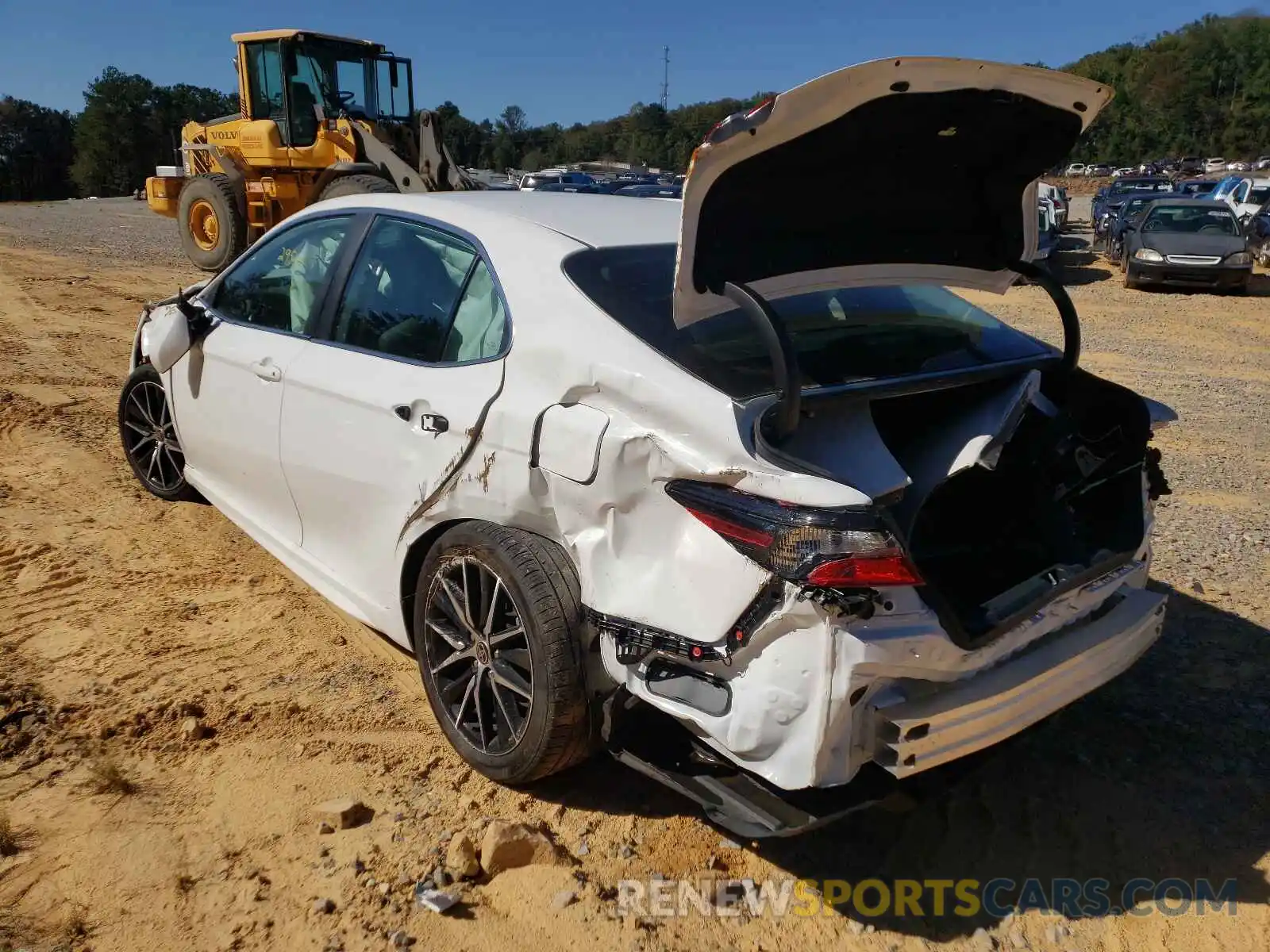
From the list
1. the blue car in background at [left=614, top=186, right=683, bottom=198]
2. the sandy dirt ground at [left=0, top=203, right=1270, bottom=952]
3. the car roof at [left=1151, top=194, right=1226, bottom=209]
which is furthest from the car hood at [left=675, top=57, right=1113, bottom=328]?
the blue car in background at [left=614, top=186, right=683, bottom=198]

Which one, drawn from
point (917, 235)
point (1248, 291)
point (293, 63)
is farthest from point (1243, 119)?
point (917, 235)

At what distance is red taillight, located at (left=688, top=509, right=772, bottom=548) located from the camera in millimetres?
2277

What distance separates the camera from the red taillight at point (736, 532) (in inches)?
89.7

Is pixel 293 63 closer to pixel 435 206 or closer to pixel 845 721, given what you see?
pixel 435 206

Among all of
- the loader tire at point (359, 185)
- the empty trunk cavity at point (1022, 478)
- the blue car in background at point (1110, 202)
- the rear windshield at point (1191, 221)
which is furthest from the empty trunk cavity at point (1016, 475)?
the blue car in background at point (1110, 202)

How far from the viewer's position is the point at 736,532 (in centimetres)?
232

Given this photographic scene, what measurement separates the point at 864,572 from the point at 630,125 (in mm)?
103906

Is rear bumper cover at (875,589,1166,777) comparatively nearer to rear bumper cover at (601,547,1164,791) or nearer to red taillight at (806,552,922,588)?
rear bumper cover at (601,547,1164,791)

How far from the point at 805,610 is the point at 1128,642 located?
1278 millimetres

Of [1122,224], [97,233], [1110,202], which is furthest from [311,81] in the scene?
[1110,202]

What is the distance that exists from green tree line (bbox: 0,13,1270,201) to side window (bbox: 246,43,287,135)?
131 ft

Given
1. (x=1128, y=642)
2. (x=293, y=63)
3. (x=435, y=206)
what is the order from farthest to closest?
(x=293, y=63) → (x=435, y=206) → (x=1128, y=642)

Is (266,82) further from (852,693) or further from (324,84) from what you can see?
(852,693)

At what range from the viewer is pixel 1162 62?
3425 inches
